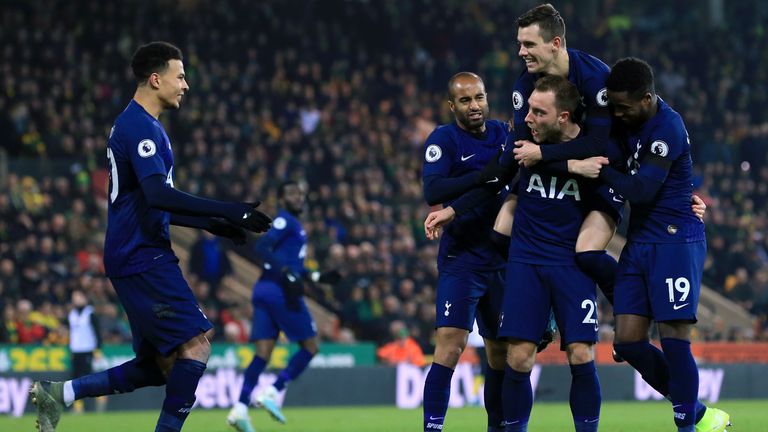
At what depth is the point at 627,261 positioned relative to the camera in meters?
8.34

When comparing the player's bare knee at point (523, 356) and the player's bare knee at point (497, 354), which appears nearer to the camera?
the player's bare knee at point (523, 356)

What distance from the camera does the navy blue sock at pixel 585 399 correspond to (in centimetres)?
793

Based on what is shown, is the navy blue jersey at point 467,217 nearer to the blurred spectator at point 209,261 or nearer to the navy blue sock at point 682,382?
the navy blue sock at point 682,382

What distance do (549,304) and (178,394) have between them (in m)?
2.37

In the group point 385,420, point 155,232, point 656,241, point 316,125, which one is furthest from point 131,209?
point 316,125

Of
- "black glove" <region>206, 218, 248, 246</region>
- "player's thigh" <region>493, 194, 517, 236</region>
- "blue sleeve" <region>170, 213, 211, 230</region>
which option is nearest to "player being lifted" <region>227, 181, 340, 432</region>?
"blue sleeve" <region>170, 213, 211, 230</region>

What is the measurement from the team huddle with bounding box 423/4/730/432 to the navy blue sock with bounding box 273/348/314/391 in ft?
17.9

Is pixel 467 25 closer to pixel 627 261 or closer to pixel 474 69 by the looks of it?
pixel 474 69

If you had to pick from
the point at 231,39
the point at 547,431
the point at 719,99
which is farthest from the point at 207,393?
the point at 719,99

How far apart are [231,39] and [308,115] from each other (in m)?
2.60

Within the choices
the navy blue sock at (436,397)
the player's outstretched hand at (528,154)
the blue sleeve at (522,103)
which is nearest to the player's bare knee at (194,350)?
the navy blue sock at (436,397)

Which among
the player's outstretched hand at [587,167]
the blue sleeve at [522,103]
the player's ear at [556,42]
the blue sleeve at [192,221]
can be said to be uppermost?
the player's ear at [556,42]

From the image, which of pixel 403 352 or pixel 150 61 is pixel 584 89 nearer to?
pixel 150 61

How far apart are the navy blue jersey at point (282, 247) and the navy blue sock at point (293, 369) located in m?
0.86
